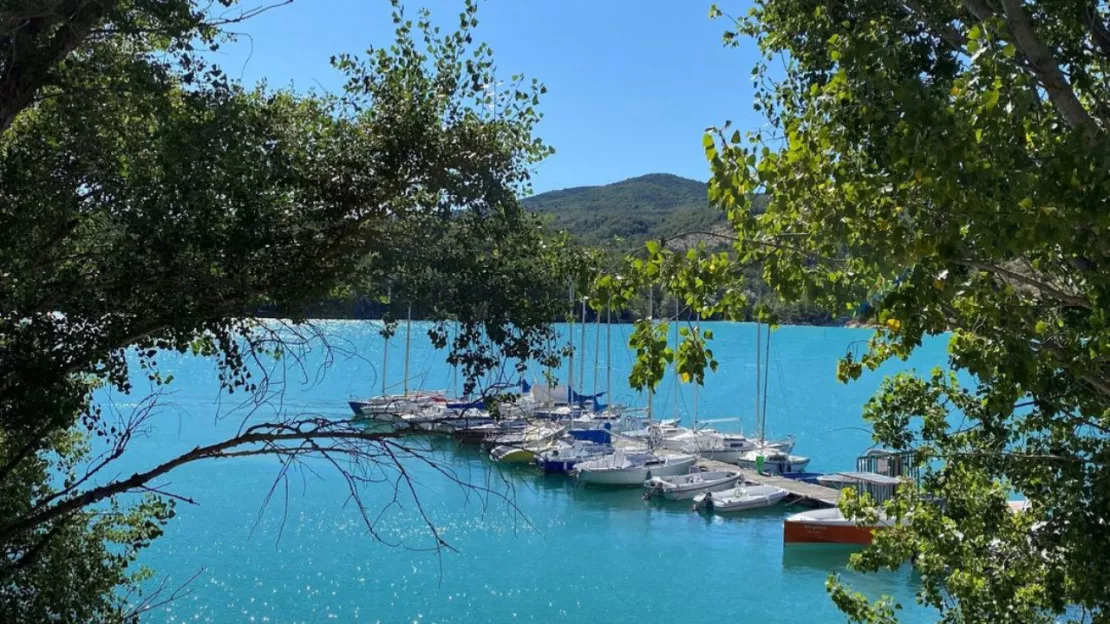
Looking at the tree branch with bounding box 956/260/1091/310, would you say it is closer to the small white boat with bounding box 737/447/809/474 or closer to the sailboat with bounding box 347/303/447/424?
the sailboat with bounding box 347/303/447/424

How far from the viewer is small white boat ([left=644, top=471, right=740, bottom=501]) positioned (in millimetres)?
30875

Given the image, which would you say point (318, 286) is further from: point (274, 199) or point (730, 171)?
point (730, 171)

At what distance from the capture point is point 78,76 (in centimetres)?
530

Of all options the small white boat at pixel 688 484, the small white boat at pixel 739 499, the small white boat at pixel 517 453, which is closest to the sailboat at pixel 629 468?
the small white boat at pixel 688 484

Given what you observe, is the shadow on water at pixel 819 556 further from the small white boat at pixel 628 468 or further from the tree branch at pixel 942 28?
the tree branch at pixel 942 28

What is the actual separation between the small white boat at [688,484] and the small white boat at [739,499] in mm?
633

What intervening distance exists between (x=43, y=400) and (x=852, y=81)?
15.3 feet

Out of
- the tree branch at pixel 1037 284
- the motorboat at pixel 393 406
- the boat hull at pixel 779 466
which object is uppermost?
the tree branch at pixel 1037 284

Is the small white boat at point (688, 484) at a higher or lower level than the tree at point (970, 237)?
lower

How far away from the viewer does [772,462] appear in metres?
33.9

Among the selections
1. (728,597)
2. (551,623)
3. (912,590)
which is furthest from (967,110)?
(912,590)

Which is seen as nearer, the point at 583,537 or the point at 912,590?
the point at 912,590

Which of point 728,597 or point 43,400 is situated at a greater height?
point 43,400

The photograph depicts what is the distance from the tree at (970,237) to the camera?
367 cm
